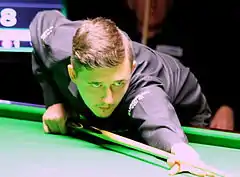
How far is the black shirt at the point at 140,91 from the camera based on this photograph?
2.05 metres

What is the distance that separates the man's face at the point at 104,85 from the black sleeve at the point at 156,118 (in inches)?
3.6

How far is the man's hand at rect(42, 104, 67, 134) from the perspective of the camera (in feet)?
7.63

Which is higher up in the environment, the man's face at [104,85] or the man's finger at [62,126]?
the man's face at [104,85]

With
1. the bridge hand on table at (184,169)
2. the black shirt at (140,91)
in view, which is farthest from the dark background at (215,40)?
the bridge hand on table at (184,169)

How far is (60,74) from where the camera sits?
7.88ft

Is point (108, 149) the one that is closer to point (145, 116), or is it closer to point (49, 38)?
point (145, 116)

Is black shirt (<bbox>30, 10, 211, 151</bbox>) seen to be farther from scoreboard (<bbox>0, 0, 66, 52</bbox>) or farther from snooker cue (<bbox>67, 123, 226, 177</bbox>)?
scoreboard (<bbox>0, 0, 66, 52</bbox>)

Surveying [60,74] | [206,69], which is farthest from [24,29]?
[60,74]

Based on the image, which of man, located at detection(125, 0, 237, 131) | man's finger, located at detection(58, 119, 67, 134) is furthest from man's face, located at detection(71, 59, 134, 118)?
man, located at detection(125, 0, 237, 131)

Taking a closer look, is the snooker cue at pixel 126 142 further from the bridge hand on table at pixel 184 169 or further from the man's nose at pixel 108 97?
the man's nose at pixel 108 97

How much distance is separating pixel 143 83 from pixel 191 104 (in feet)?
1.69

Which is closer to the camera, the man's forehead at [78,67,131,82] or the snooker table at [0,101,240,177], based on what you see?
the snooker table at [0,101,240,177]

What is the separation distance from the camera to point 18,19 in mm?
3934

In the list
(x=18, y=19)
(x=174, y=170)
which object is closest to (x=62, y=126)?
(x=174, y=170)
